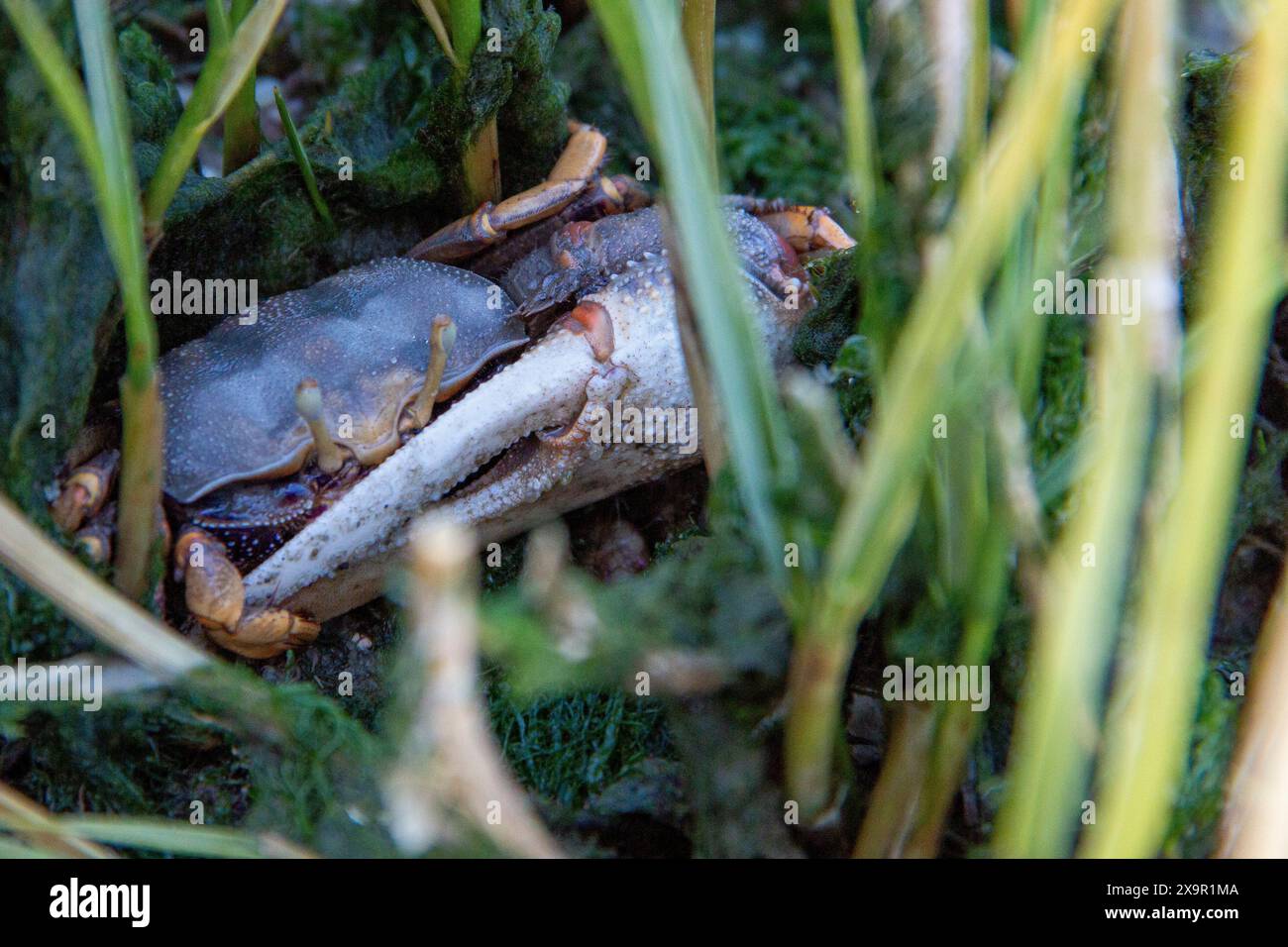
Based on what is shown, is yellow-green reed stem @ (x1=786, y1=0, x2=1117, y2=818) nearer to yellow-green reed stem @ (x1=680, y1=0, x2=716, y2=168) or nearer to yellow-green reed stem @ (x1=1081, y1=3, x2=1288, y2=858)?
yellow-green reed stem @ (x1=1081, y1=3, x2=1288, y2=858)

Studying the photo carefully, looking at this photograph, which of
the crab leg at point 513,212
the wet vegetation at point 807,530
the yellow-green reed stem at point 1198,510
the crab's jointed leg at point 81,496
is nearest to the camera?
the yellow-green reed stem at point 1198,510

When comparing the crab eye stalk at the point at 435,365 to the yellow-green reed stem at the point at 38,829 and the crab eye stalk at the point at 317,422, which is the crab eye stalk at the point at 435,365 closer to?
the crab eye stalk at the point at 317,422

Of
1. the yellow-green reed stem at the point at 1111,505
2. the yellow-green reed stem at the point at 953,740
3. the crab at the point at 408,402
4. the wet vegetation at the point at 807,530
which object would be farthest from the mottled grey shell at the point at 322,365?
the yellow-green reed stem at the point at 1111,505

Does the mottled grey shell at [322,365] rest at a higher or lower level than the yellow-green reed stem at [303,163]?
lower

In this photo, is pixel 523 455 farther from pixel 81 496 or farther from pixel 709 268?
pixel 709 268

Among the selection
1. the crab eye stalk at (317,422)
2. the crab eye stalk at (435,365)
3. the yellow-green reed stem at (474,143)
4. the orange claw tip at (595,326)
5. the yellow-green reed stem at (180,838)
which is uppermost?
the yellow-green reed stem at (474,143)

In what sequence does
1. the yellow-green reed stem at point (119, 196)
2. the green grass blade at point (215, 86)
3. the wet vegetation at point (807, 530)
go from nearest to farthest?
the wet vegetation at point (807, 530) < the yellow-green reed stem at point (119, 196) < the green grass blade at point (215, 86)
